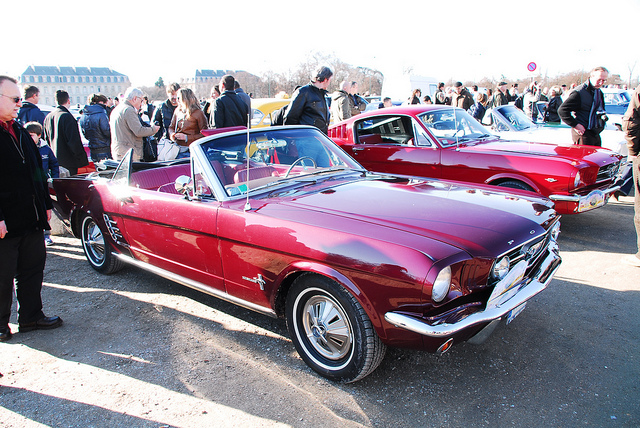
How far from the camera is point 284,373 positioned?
2.86m

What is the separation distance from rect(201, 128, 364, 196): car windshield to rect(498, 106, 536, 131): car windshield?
518 cm

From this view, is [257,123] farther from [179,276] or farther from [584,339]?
[584,339]

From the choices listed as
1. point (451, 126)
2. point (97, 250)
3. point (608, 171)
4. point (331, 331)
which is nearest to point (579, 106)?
point (608, 171)

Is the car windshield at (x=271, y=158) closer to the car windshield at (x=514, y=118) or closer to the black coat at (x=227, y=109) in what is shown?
the black coat at (x=227, y=109)

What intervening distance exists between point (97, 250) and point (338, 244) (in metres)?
3.44

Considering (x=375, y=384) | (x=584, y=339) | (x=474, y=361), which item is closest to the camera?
(x=375, y=384)

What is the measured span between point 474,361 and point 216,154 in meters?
2.39

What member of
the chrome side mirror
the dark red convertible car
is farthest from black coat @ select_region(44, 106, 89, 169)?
the chrome side mirror

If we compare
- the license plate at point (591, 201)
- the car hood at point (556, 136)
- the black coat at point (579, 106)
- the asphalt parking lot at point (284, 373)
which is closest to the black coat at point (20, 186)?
the asphalt parking lot at point (284, 373)


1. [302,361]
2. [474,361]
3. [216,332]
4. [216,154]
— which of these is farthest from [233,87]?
[474,361]

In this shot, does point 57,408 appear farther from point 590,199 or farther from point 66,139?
point 590,199

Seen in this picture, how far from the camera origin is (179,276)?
3.56m

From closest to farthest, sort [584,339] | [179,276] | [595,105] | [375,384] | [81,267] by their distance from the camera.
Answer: [375,384] < [584,339] < [179,276] < [81,267] < [595,105]

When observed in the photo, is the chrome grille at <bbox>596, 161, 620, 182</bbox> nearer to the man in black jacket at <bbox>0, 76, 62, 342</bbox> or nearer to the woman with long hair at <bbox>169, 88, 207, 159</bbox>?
the woman with long hair at <bbox>169, 88, 207, 159</bbox>
